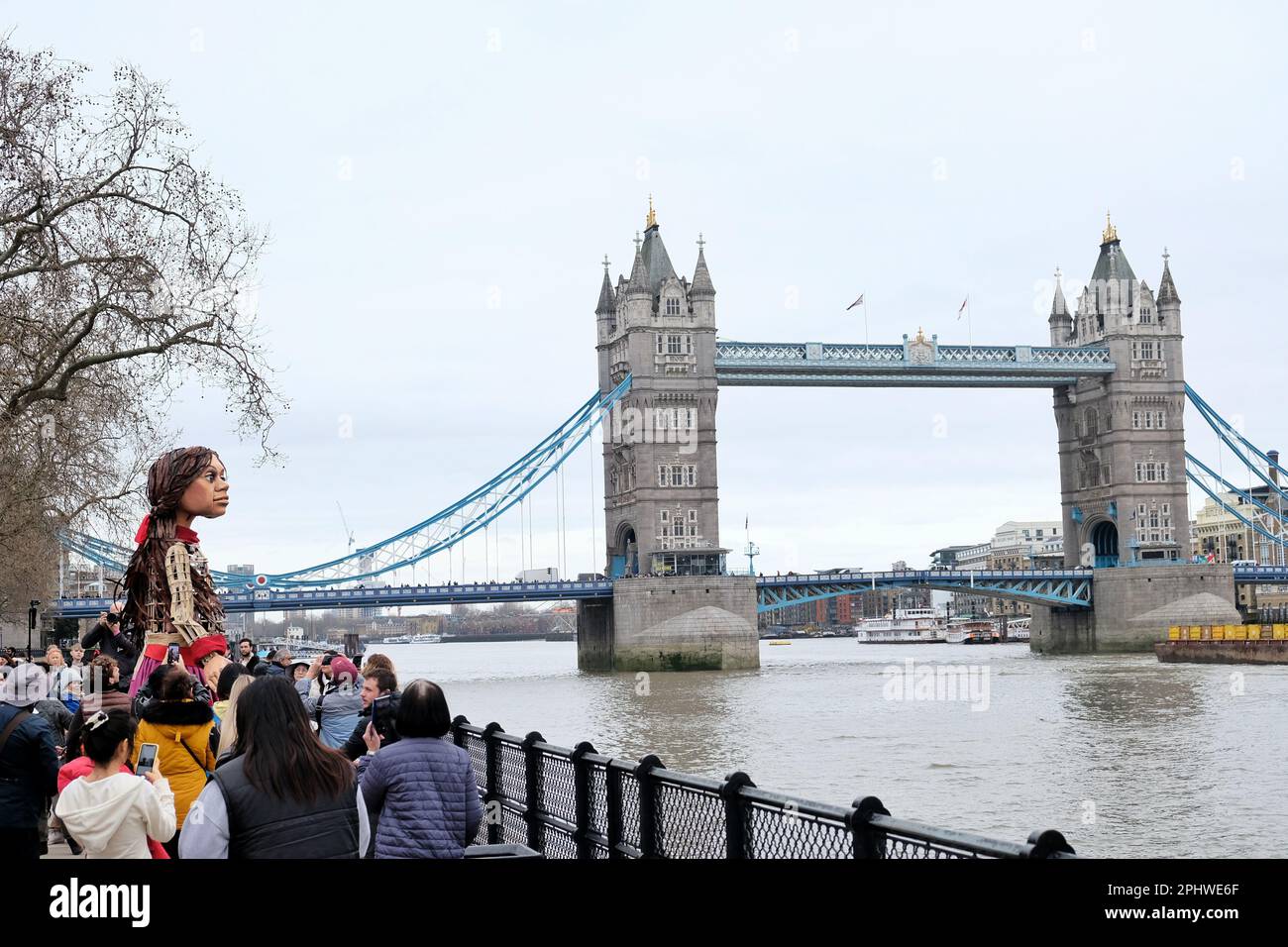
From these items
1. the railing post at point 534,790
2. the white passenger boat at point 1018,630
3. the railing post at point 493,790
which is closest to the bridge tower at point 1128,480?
the white passenger boat at point 1018,630

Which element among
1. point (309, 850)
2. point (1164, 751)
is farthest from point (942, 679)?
point (309, 850)

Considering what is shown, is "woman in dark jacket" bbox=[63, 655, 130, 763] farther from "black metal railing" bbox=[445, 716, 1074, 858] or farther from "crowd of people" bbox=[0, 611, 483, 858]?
"black metal railing" bbox=[445, 716, 1074, 858]

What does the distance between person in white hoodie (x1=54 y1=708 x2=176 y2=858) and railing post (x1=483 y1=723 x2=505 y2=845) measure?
15.6ft

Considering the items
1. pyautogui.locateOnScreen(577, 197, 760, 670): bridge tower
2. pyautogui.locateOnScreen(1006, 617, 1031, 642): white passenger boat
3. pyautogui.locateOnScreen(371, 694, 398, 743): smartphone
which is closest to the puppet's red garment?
pyautogui.locateOnScreen(371, 694, 398, 743): smartphone

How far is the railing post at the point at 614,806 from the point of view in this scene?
805 centimetres

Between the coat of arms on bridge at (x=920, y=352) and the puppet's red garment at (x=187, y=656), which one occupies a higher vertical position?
the coat of arms on bridge at (x=920, y=352)

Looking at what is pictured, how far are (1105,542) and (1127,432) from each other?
6.98m

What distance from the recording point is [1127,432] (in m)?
83.8

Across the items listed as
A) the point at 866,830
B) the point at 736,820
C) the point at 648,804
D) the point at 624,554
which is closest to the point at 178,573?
the point at 648,804

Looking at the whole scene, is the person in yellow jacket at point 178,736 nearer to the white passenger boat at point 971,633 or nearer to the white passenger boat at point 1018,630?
the white passenger boat at point 971,633

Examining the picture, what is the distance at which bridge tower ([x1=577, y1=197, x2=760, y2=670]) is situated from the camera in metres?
71.0

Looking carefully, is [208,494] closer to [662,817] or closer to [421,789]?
[662,817]

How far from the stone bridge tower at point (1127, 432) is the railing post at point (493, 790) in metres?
76.4
